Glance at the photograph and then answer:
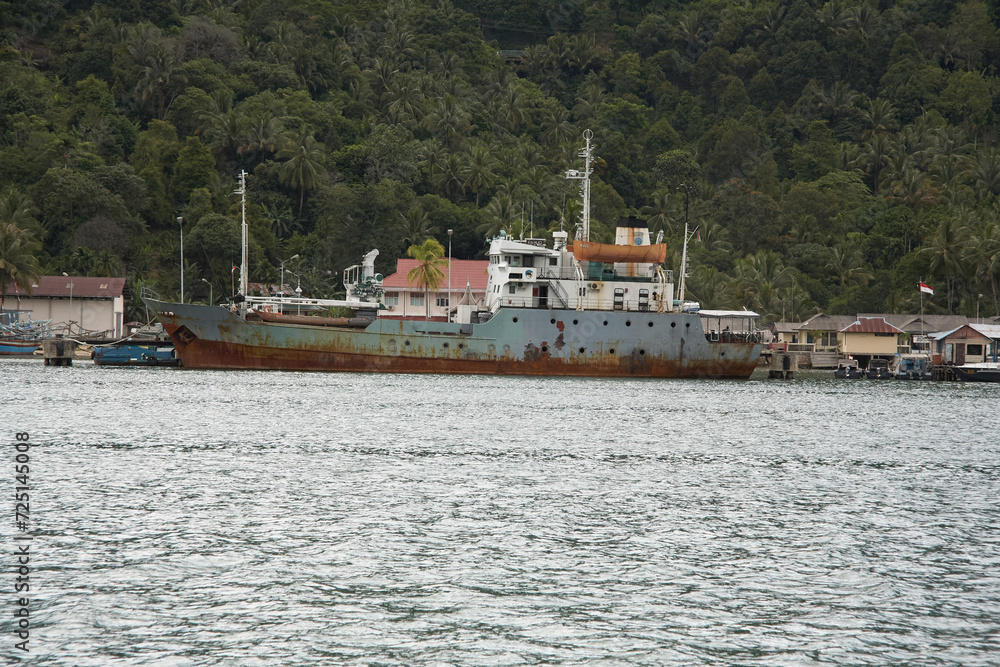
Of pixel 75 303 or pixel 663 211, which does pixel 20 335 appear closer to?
pixel 75 303

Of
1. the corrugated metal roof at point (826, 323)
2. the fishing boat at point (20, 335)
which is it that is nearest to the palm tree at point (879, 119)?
the corrugated metal roof at point (826, 323)

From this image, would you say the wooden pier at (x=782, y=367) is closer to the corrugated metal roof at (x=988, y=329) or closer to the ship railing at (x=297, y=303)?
the corrugated metal roof at (x=988, y=329)

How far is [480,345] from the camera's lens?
46.0 m

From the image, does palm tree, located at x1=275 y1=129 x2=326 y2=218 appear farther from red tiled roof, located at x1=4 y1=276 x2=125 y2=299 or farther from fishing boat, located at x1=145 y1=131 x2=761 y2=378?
fishing boat, located at x1=145 y1=131 x2=761 y2=378

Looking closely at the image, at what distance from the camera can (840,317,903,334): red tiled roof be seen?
6600 cm

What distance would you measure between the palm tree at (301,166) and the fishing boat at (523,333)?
36.6 metres

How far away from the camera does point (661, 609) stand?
1141 cm

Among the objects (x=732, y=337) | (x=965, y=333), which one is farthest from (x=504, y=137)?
(x=732, y=337)

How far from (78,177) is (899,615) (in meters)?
72.0

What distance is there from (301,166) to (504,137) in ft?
96.1

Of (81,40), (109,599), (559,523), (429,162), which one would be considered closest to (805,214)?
(429,162)

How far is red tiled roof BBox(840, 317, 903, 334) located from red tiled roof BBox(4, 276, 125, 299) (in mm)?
50458

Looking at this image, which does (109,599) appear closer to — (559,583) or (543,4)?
(559,583)

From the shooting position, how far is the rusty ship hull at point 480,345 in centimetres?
4512
